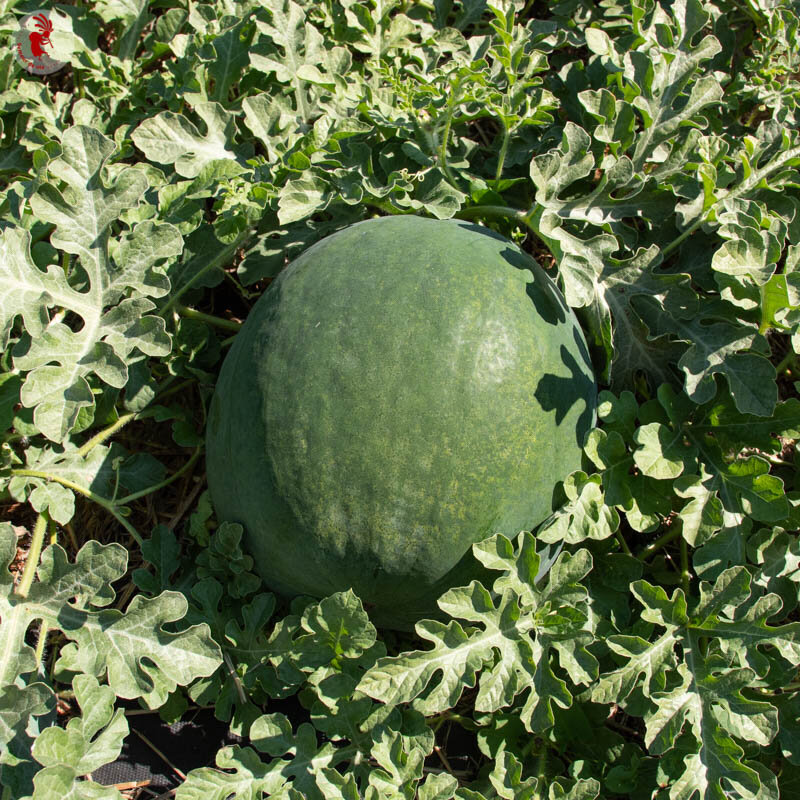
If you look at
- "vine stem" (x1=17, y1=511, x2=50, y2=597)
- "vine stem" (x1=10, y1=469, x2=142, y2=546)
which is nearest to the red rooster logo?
"vine stem" (x1=10, y1=469, x2=142, y2=546)

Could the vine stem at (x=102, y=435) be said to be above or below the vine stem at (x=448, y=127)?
below

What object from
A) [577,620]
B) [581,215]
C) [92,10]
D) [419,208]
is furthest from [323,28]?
[577,620]

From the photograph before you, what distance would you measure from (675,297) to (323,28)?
1744 mm

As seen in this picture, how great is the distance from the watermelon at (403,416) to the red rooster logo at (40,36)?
5.51ft

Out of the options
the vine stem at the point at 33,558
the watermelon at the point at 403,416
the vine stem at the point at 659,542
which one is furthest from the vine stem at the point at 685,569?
the vine stem at the point at 33,558

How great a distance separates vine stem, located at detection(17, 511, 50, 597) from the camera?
221 centimetres

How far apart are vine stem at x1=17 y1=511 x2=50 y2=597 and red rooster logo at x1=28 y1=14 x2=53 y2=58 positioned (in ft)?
5.76

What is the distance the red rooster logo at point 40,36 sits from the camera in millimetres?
3014

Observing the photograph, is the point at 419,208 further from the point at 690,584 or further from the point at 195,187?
the point at 690,584

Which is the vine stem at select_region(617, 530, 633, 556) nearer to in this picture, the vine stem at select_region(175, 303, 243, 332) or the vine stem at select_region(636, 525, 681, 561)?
the vine stem at select_region(636, 525, 681, 561)

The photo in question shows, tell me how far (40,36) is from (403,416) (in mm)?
2241

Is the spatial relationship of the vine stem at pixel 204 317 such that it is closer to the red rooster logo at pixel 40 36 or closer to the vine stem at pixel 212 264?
the vine stem at pixel 212 264

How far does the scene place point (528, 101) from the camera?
245cm

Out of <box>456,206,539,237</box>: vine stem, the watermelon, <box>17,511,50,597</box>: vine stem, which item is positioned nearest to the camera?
the watermelon
